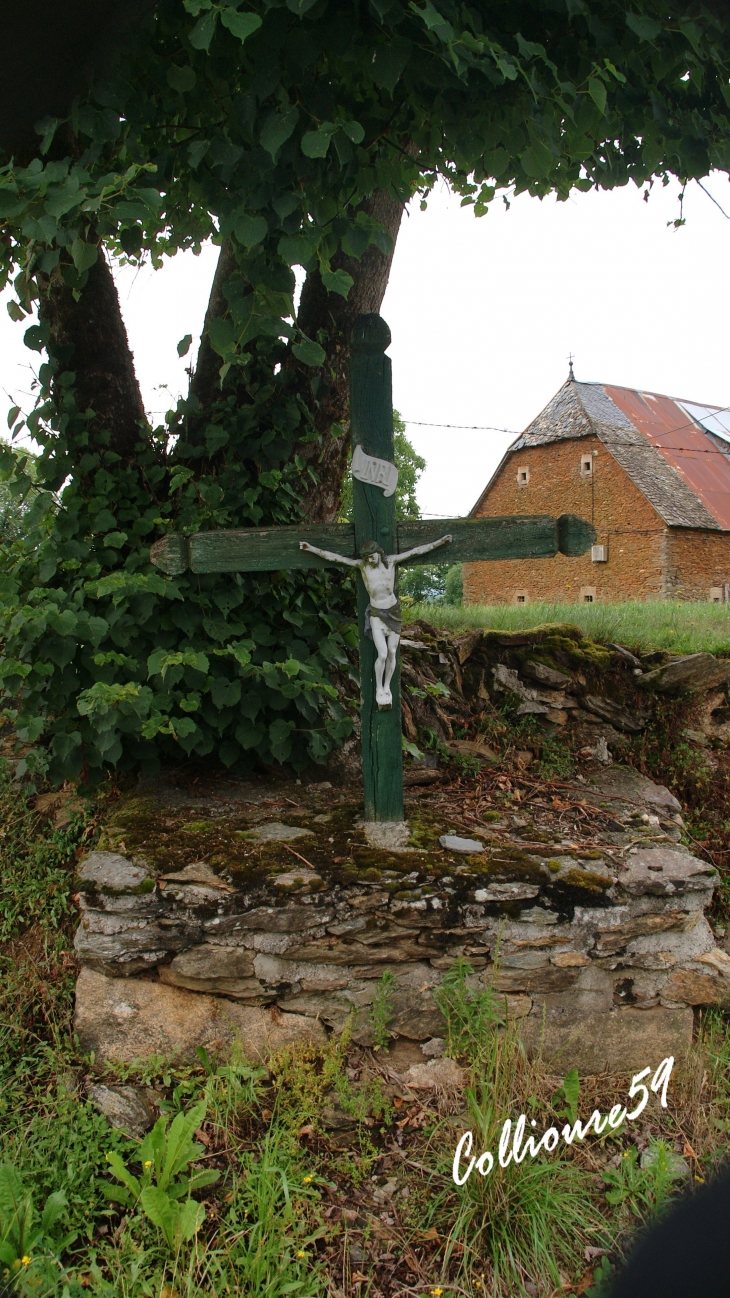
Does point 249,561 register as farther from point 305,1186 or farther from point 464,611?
point 464,611

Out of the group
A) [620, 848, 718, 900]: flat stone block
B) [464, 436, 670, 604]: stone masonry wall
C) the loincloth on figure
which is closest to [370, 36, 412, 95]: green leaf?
the loincloth on figure

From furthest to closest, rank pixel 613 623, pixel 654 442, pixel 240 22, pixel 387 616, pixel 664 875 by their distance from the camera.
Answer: pixel 654 442
pixel 613 623
pixel 387 616
pixel 664 875
pixel 240 22

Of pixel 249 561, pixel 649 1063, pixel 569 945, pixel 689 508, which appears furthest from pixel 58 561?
pixel 689 508

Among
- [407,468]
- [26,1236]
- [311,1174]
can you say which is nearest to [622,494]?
[407,468]

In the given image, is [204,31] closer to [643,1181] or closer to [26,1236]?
[26,1236]

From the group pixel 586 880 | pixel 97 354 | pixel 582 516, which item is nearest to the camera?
pixel 586 880

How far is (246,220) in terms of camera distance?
2.80 metres

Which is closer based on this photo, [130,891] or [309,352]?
[130,891]

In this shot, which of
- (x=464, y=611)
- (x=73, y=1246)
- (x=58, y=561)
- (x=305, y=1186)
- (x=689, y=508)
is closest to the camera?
(x=73, y=1246)

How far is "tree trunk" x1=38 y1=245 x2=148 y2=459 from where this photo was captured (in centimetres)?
403

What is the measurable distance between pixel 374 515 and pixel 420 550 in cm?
26

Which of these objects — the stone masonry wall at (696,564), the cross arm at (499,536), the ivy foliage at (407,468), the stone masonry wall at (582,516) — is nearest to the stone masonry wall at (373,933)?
the cross arm at (499,536)

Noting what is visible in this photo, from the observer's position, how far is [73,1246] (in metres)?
2.55

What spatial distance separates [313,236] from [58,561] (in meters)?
1.82
